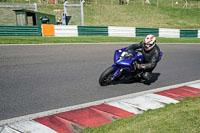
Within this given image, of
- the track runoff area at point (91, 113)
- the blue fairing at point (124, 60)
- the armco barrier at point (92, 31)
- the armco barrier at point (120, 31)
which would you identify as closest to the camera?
the track runoff area at point (91, 113)

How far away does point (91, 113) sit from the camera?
440cm

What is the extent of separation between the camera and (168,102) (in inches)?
204

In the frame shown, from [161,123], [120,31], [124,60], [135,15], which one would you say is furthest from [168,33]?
[161,123]

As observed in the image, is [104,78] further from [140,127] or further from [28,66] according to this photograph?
[28,66]

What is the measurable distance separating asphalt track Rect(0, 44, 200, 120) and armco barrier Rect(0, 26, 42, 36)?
558cm

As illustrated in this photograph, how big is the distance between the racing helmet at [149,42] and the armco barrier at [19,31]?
13.1 metres

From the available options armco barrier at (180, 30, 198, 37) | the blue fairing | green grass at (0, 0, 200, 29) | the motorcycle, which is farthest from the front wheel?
green grass at (0, 0, 200, 29)

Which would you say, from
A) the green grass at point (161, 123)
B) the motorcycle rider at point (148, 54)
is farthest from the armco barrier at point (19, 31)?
the green grass at point (161, 123)

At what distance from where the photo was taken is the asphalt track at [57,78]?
16.4 feet

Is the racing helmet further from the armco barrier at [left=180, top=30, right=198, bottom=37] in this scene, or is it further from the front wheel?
the armco barrier at [left=180, top=30, right=198, bottom=37]

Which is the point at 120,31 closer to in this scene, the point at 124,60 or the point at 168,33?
the point at 168,33

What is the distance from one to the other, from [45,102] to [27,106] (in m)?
0.43

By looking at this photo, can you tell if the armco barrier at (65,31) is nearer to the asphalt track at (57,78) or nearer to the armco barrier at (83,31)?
the armco barrier at (83,31)

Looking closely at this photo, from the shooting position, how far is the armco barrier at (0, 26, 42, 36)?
1644 cm
